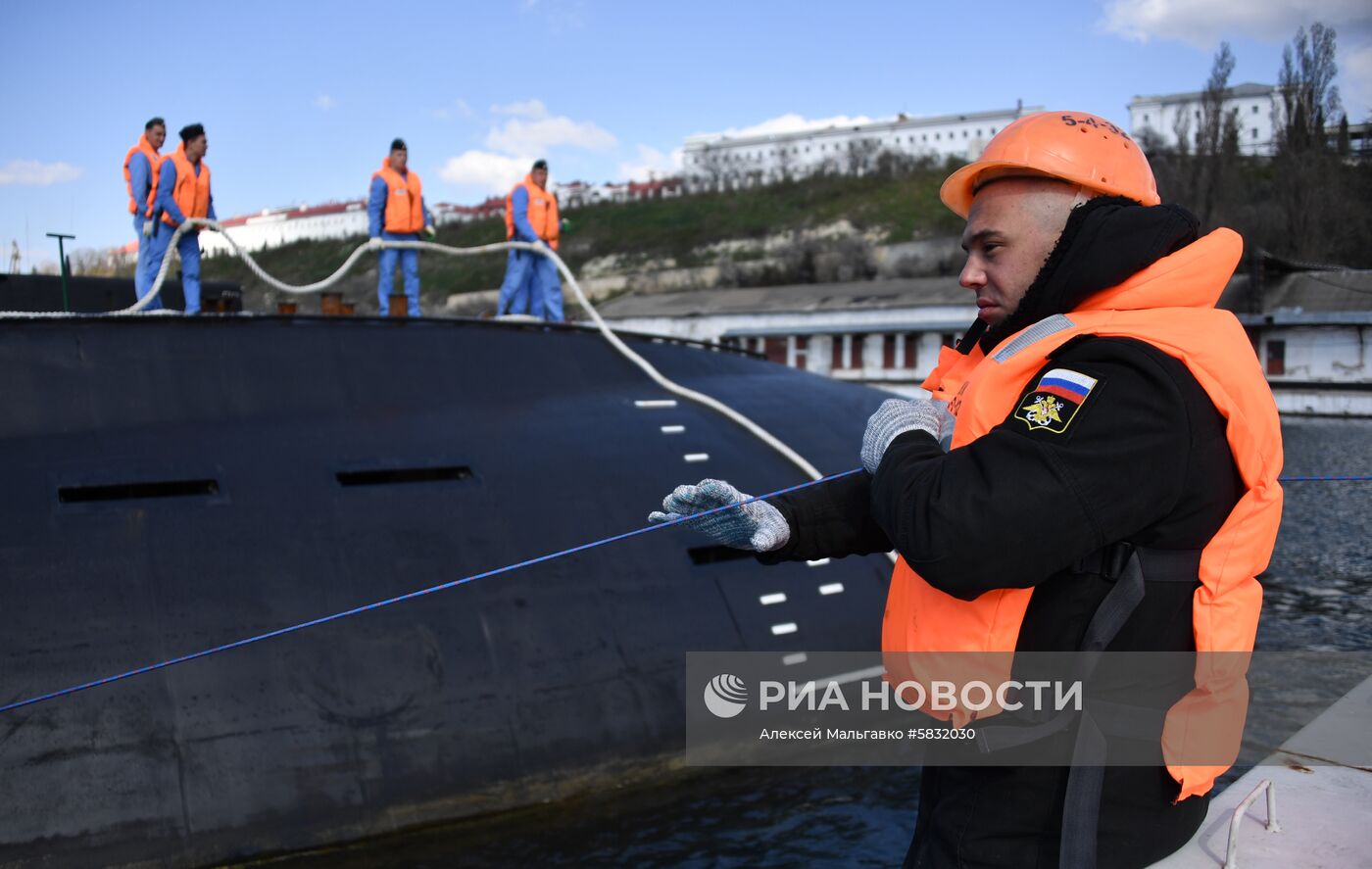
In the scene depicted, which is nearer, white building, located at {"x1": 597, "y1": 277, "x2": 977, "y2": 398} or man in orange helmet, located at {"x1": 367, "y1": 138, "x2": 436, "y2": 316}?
man in orange helmet, located at {"x1": 367, "y1": 138, "x2": 436, "y2": 316}

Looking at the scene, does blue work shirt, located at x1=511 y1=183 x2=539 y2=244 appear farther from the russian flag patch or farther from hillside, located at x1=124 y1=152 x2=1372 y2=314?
hillside, located at x1=124 y1=152 x2=1372 y2=314

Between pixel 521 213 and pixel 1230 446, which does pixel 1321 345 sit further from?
pixel 1230 446

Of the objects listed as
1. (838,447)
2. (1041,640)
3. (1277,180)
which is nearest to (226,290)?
(838,447)

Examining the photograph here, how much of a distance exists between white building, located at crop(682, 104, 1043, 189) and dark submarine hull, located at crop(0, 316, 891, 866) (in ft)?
350

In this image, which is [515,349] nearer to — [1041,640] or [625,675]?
[625,675]

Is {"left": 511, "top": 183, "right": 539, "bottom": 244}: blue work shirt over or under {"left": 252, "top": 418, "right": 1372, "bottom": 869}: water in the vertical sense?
over

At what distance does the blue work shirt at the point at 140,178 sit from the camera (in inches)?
417

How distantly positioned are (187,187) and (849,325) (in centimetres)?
2775

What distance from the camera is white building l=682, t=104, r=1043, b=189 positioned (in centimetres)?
11662

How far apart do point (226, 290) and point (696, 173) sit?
390 ft

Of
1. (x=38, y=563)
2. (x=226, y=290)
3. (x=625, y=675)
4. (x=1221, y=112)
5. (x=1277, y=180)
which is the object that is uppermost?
(x=1221, y=112)

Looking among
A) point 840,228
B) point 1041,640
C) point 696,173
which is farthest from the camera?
point 696,173

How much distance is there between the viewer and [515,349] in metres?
9.33

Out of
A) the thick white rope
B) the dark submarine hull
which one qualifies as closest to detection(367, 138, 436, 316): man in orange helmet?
the thick white rope
